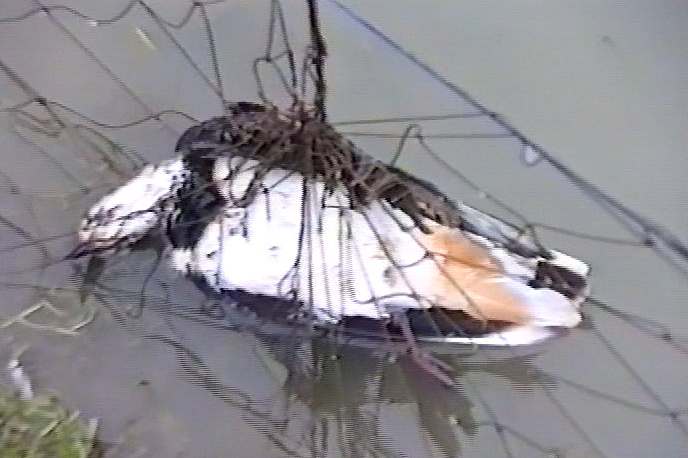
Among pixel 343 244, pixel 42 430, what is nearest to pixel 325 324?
pixel 343 244

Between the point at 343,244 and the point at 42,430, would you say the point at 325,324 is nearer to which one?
the point at 343,244

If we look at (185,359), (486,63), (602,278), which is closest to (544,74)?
(486,63)

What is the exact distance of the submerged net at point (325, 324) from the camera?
0.52 meters

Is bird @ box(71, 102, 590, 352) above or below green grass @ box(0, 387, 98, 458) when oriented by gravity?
above

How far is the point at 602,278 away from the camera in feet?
1.83

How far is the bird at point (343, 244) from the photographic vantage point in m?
0.51

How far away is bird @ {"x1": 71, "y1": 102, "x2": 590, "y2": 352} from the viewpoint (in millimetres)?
513

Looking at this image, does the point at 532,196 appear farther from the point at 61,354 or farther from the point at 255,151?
the point at 61,354

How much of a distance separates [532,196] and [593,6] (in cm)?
17

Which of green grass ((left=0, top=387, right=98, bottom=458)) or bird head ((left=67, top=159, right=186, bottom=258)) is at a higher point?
bird head ((left=67, top=159, right=186, bottom=258))

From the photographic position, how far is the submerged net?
1.72ft

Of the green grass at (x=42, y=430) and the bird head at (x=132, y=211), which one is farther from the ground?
the bird head at (x=132, y=211)

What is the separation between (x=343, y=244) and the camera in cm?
52

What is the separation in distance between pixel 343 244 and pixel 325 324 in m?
0.04
